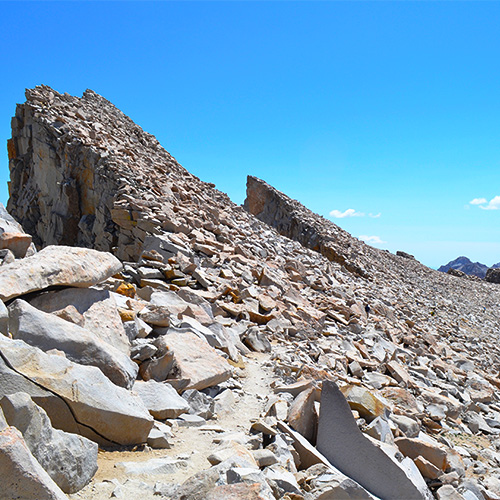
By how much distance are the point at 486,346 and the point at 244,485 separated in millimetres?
16870

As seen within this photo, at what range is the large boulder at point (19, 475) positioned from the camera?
7.93 ft

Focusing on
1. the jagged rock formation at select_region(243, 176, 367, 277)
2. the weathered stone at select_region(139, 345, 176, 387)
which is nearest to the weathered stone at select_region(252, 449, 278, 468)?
the weathered stone at select_region(139, 345, 176, 387)

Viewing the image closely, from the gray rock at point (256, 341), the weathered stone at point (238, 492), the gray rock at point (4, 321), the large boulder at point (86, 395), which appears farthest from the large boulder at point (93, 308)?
the gray rock at point (256, 341)

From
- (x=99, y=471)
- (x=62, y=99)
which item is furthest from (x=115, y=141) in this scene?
(x=99, y=471)

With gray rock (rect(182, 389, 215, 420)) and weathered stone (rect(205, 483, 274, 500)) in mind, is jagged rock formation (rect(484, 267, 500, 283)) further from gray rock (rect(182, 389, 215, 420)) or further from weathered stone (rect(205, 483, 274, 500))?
weathered stone (rect(205, 483, 274, 500))

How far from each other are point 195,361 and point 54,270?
2.37m

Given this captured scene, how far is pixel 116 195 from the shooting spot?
15.0 meters

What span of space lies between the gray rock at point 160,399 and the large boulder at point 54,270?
65.2 inches

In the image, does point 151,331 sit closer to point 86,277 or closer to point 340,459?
point 86,277

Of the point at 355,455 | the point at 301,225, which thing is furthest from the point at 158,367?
the point at 301,225

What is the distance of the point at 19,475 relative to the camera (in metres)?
2.43

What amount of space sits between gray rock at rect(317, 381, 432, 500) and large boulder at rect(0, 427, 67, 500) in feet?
10.2

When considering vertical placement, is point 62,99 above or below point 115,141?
above

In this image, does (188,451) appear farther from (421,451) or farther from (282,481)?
(421,451)
